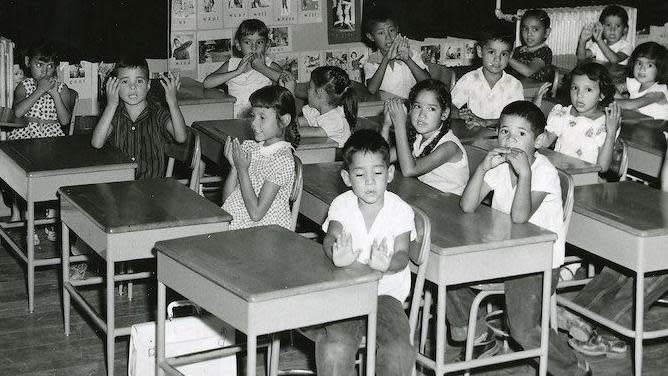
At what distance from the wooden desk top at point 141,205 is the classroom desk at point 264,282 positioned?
0.31 meters

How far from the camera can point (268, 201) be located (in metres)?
3.84

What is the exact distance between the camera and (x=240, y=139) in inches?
189

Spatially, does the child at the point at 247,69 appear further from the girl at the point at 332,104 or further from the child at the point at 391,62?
the girl at the point at 332,104

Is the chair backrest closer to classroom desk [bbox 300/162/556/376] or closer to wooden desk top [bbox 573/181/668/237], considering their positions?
classroom desk [bbox 300/162/556/376]

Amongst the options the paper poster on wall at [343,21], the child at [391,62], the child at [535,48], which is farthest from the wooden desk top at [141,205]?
the child at [535,48]

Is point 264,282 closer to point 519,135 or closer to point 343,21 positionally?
point 519,135

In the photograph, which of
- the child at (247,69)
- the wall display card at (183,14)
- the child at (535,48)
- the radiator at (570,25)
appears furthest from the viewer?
the radiator at (570,25)

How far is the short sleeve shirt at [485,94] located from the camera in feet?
18.9

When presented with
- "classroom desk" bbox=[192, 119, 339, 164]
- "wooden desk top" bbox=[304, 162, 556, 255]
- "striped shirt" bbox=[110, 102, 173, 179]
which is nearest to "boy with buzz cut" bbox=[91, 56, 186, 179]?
"striped shirt" bbox=[110, 102, 173, 179]

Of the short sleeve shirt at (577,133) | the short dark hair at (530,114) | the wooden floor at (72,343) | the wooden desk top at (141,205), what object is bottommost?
the wooden floor at (72,343)

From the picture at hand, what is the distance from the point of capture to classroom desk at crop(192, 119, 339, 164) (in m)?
4.76

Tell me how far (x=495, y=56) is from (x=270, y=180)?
2328 millimetres

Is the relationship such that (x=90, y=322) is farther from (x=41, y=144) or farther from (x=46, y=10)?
(x=46, y=10)

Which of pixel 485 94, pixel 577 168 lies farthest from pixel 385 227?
pixel 485 94
